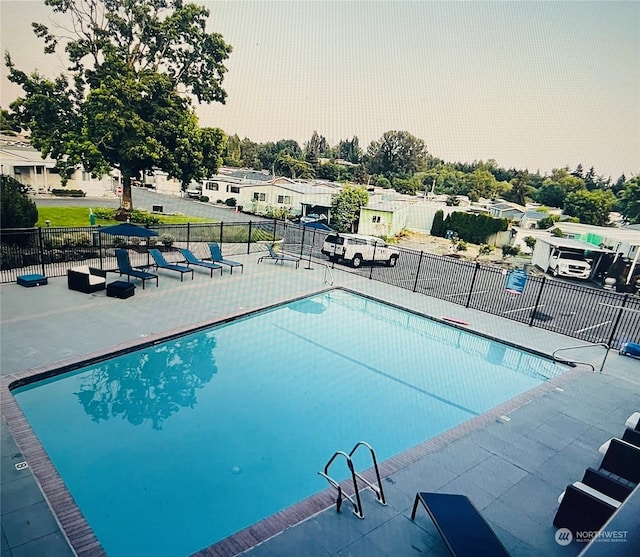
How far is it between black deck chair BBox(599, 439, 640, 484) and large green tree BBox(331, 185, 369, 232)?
2541cm

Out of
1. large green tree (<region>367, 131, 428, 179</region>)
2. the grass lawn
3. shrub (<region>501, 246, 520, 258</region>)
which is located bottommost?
the grass lawn

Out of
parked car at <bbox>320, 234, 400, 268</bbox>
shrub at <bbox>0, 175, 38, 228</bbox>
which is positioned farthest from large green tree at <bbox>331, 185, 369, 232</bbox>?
shrub at <bbox>0, 175, 38, 228</bbox>

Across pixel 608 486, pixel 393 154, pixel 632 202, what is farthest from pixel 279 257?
pixel 393 154

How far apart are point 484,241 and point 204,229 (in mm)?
24763

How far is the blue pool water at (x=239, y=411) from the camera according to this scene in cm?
510

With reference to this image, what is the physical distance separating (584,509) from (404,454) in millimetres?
2434

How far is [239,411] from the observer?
7.26 meters

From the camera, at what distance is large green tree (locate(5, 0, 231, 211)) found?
21000mm

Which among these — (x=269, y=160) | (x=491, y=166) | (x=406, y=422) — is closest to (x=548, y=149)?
(x=406, y=422)

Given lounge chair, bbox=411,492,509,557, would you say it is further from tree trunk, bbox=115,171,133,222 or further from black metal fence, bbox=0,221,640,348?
tree trunk, bbox=115,171,133,222

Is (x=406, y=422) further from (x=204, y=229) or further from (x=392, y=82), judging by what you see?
(x=392, y=82)

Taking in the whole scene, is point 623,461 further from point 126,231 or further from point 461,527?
point 126,231

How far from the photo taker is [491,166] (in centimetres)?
9762

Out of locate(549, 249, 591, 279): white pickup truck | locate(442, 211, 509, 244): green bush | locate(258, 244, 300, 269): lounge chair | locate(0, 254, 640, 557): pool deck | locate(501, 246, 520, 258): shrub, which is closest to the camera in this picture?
locate(0, 254, 640, 557): pool deck
